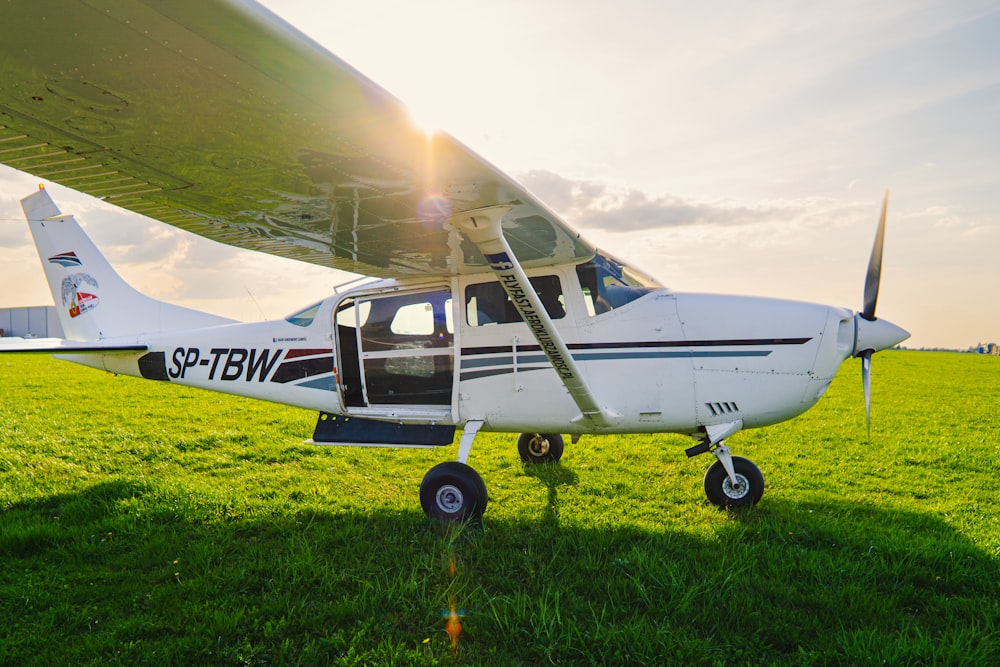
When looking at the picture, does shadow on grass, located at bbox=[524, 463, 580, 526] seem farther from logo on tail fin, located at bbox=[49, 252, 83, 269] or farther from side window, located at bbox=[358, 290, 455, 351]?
logo on tail fin, located at bbox=[49, 252, 83, 269]

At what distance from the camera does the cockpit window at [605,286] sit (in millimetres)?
5027

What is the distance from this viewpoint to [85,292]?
7.04 metres

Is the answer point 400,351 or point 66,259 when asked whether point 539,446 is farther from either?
point 66,259

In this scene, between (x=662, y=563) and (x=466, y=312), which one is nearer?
(x=662, y=563)

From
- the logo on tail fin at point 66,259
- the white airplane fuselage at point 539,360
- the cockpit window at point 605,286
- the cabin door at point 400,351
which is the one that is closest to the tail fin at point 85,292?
the logo on tail fin at point 66,259

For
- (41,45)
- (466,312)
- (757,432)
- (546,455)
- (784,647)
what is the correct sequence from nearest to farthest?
(41,45) → (784,647) → (466,312) → (546,455) → (757,432)

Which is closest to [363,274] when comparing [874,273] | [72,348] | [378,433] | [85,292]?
[378,433]

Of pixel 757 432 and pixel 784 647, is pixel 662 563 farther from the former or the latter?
pixel 757 432

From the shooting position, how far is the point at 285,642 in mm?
2883

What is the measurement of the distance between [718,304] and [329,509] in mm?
3845

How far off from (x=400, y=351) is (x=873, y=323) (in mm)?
4259

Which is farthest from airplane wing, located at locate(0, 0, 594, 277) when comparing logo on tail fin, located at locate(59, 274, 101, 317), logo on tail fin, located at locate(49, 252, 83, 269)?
logo on tail fin, located at locate(49, 252, 83, 269)

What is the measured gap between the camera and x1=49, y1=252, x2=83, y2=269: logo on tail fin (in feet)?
23.4

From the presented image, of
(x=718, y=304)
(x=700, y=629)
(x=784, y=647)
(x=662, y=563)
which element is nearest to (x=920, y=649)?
(x=784, y=647)
